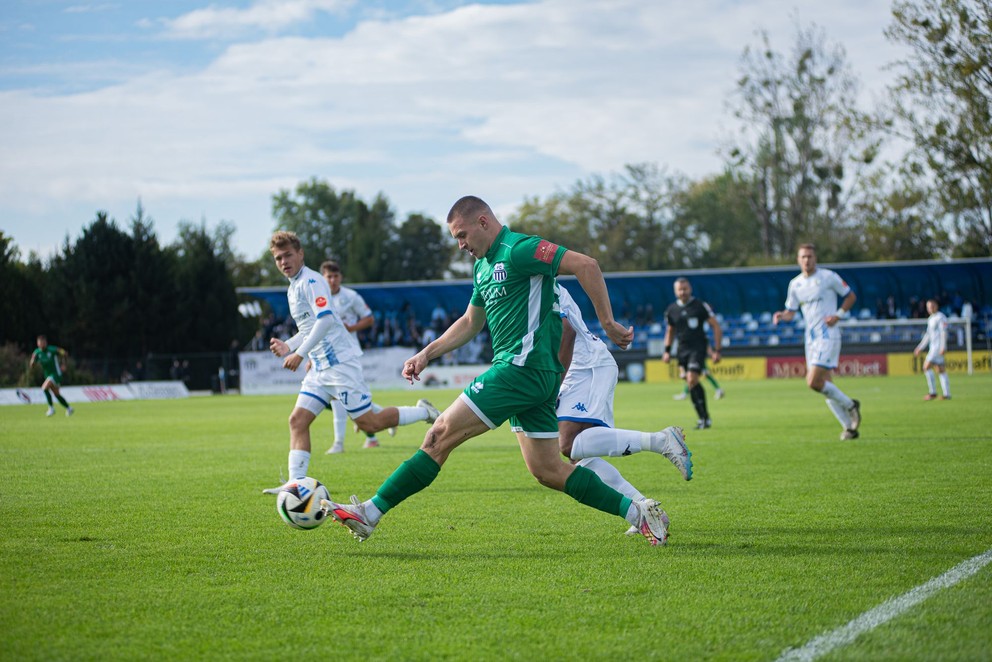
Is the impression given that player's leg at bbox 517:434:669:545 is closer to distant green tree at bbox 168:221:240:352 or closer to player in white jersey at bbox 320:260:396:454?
player in white jersey at bbox 320:260:396:454

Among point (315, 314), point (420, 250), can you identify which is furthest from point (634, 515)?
point (420, 250)

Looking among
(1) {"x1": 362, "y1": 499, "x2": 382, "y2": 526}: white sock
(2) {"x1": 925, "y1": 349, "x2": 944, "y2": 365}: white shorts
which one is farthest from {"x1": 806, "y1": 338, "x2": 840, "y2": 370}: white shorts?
(2) {"x1": 925, "y1": 349, "x2": 944, "y2": 365}: white shorts

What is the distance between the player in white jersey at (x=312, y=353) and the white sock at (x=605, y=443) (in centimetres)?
263

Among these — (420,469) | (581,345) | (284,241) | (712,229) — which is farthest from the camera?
(712,229)

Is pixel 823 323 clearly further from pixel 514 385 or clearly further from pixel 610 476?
pixel 514 385

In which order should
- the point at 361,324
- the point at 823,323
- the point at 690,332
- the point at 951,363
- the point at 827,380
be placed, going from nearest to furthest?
the point at 827,380 → the point at 823,323 → the point at 361,324 → the point at 690,332 → the point at 951,363

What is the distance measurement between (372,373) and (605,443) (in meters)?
32.4

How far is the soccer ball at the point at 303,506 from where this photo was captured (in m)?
6.31

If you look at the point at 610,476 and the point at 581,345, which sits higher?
the point at 581,345

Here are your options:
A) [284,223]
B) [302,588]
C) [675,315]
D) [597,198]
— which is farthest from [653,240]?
[302,588]

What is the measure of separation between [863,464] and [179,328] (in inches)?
1808

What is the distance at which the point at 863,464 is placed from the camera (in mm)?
10266

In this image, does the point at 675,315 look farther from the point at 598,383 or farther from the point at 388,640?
the point at 388,640

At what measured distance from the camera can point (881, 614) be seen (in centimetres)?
439
